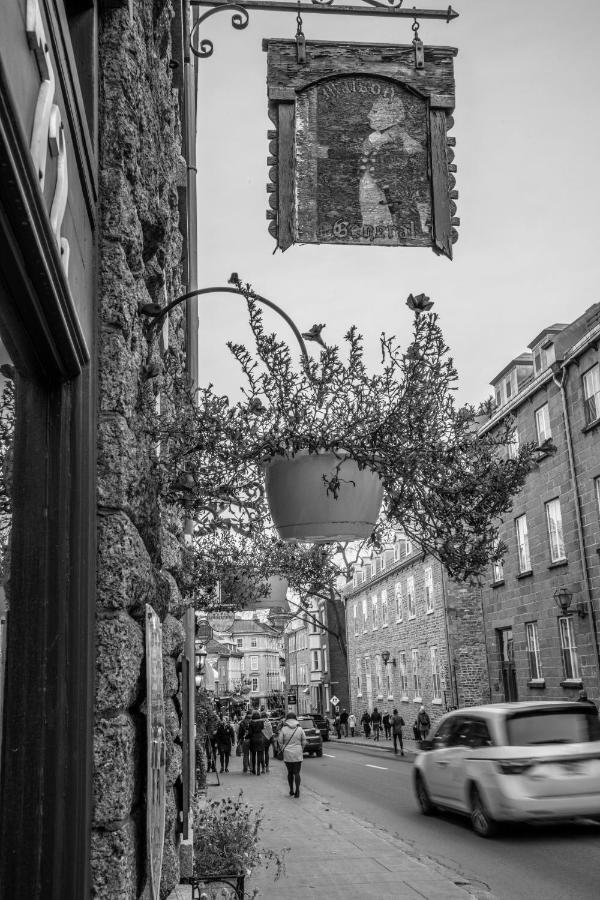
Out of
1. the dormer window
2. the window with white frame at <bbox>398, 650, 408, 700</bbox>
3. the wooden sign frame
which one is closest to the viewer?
the wooden sign frame

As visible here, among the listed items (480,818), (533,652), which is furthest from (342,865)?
(533,652)

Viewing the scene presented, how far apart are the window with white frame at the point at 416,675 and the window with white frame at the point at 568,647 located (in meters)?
14.5

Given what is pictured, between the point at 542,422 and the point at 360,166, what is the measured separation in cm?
2023

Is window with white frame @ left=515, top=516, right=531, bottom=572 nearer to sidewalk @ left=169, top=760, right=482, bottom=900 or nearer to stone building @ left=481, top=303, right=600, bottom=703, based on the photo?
stone building @ left=481, top=303, right=600, bottom=703

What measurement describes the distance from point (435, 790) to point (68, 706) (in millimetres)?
10984

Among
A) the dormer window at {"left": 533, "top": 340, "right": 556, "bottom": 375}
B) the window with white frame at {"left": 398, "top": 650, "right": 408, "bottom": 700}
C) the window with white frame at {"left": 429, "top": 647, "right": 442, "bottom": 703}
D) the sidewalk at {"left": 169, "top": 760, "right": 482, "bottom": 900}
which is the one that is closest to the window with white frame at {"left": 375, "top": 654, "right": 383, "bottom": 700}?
the window with white frame at {"left": 398, "top": 650, "right": 408, "bottom": 700}

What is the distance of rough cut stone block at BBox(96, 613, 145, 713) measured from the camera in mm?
2131

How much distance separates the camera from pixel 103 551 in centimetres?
225

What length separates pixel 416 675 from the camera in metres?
36.3

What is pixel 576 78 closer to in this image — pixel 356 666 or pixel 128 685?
pixel 128 685

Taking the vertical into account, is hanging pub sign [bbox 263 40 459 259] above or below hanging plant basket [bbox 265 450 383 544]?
Answer: above

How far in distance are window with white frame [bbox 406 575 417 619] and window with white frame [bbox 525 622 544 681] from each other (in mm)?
12776

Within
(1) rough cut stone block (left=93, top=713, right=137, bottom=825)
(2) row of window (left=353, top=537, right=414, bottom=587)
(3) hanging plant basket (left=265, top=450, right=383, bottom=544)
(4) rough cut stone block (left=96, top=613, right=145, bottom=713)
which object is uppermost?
(2) row of window (left=353, top=537, right=414, bottom=587)

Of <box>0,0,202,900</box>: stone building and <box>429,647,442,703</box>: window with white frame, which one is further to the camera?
<box>429,647,442,703</box>: window with white frame
